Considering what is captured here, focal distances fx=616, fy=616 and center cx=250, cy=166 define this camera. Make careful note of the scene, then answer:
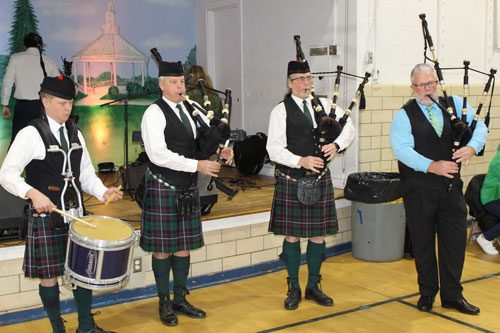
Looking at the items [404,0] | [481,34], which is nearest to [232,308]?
[404,0]

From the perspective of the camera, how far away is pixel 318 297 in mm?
4133

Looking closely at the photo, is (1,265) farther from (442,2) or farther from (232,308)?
(442,2)

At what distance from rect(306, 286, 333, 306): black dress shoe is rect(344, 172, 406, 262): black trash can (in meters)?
1.20

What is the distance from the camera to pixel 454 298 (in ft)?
12.9

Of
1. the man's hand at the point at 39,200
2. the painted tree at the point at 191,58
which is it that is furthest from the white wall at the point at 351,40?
A: the man's hand at the point at 39,200

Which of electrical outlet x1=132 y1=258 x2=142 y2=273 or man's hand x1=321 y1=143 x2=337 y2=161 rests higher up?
man's hand x1=321 y1=143 x2=337 y2=161

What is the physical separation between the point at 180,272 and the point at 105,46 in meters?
4.16

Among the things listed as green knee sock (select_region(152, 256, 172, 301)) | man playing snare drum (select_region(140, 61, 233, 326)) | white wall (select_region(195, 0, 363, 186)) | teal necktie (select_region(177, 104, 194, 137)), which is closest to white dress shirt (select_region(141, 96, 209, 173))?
man playing snare drum (select_region(140, 61, 233, 326))

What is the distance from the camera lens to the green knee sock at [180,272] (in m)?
3.81

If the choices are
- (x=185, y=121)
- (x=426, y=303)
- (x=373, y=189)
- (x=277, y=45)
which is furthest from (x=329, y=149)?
(x=277, y=45)

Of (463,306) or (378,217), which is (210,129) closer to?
(463,306)

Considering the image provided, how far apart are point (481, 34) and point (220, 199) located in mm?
3357

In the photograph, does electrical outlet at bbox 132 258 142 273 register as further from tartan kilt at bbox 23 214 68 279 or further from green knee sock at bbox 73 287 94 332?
tartan kilt at bbox 23 214 68 279

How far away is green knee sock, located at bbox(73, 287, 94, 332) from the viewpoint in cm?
333
